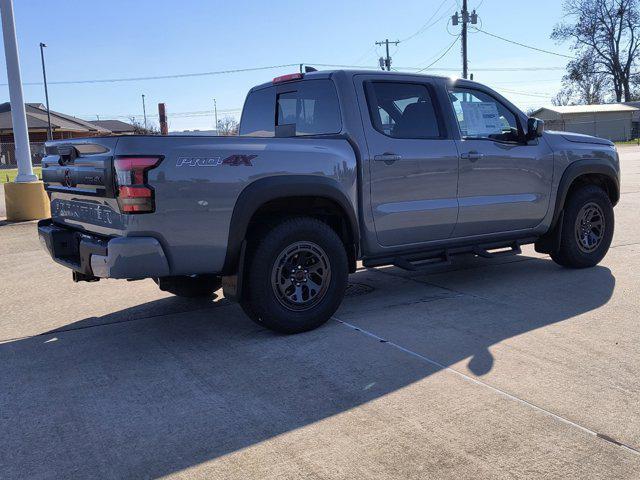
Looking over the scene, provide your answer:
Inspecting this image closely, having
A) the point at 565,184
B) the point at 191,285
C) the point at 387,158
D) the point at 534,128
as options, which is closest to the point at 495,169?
the point at 534,128

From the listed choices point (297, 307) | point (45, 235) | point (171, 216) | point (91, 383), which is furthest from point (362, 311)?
point (45, 235)

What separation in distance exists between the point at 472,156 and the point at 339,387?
283 centimetres

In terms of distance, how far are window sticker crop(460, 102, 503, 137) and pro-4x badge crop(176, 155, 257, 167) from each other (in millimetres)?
2411

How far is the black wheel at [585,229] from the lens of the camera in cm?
657

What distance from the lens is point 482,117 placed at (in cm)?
593

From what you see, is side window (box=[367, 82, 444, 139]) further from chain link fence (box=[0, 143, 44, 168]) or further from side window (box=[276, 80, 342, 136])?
chain link fence (box=[0, 143, 44, 168])

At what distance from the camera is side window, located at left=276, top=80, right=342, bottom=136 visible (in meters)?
5.13

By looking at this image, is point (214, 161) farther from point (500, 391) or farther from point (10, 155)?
point (10, 155)

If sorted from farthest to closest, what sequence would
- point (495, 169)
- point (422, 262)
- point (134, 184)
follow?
point (495, 169) < point (422, 262) < point (134, 184)

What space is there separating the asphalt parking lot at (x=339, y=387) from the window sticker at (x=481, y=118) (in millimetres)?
1540

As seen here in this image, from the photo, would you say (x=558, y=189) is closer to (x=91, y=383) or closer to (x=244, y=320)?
(x=244, y=320)

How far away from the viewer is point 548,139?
6.31 m

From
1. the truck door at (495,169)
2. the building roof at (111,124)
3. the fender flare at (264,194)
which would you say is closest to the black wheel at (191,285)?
the fender flare at (264,194)

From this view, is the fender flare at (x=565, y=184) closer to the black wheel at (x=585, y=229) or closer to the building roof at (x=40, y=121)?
the black wheel at (x=585, y=229)
